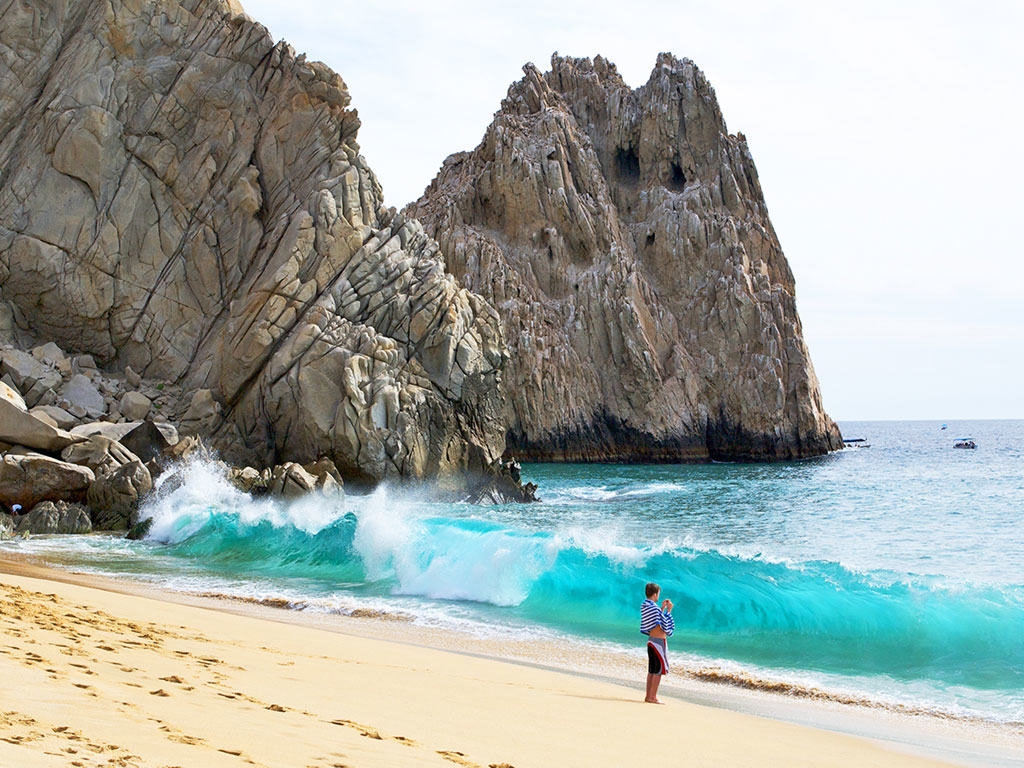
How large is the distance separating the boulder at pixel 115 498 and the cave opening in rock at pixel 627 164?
2349 inches

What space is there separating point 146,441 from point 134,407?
3.88m

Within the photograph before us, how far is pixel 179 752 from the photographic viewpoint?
4383 mm

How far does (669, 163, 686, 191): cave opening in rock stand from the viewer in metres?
73.6

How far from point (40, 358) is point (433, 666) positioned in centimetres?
2726

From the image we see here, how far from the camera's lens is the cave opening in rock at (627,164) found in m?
75.6

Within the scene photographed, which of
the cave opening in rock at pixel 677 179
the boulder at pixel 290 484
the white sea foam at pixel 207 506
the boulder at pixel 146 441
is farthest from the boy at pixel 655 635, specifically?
the cave opening in rock at pixel 677 179

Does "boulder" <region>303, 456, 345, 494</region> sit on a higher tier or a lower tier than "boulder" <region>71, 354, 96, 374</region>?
lower

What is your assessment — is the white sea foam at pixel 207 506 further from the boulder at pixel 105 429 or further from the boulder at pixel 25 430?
the boulder at pixel 105 429

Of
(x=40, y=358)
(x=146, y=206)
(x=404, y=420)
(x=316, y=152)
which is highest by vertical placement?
(x=316, y=152)

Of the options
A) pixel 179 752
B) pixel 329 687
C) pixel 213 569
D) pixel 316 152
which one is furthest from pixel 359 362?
pixel 179 752

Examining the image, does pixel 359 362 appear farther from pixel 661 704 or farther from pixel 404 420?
pixel 661 704

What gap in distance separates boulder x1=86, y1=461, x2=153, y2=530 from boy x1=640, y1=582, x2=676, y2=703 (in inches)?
687

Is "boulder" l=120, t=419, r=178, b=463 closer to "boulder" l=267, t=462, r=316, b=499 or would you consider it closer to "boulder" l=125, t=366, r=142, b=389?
"boulder" l=267, t=462, r=316, b=499

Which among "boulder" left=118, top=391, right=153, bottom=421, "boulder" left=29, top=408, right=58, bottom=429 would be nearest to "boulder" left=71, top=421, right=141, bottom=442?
"boulder" left=29, top=408, right=58, bottom=429
